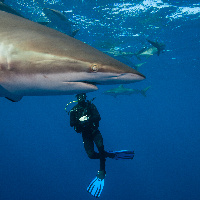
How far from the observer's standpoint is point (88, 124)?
5.70 meters

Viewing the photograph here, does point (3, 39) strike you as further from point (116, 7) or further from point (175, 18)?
point (175, 18)

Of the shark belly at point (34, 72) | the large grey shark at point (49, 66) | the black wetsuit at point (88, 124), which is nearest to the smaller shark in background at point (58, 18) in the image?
the black wetsuit at point (88, 124)

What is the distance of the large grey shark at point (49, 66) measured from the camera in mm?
1551

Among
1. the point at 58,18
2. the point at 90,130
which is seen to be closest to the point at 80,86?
the point at 90,130

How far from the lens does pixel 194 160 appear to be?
1417 inches

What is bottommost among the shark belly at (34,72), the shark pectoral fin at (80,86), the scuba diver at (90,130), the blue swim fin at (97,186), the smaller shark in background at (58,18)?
the blue swim fin at (97,186)

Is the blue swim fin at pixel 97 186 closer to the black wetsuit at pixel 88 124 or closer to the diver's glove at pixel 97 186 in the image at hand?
the diver's glove at pixel 97 186

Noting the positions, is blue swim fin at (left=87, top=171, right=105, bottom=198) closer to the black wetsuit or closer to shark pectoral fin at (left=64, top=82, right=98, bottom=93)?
the black wetsuit

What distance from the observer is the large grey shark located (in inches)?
61.1

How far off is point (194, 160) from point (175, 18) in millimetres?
32125

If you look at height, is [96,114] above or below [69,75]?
below

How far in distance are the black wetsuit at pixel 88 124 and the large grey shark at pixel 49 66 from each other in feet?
13.0

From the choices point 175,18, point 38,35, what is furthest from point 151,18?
point 38,35

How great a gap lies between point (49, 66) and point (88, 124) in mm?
4311
